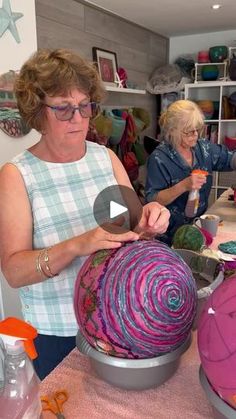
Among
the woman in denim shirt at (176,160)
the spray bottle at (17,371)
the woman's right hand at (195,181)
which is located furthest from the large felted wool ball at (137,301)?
the woman in denim shirt at (176,160)

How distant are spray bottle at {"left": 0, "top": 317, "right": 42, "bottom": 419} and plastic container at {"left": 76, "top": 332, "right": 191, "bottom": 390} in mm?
136

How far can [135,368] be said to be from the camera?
2.10ft

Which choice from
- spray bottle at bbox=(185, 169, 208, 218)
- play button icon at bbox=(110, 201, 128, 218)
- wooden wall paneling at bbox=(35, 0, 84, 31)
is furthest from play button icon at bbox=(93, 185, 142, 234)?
wooden wall paneling at bbox=(35, 0, 84, 31)

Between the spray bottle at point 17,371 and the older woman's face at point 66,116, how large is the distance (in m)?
0.55

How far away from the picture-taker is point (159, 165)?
1.93 metres

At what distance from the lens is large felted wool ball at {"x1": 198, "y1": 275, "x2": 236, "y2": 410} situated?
1.69ft

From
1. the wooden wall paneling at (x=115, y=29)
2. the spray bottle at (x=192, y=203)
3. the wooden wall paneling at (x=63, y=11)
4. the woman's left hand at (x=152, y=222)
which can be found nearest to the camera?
the woman's left hand at (x=152, y=222)

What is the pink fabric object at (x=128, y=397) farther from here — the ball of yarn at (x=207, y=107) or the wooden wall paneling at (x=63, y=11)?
the ball of yarn at (x=207, y=107)

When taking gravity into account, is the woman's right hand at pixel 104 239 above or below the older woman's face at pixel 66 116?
below

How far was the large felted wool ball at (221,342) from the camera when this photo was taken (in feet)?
1.69

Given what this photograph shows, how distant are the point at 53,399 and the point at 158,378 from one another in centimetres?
20

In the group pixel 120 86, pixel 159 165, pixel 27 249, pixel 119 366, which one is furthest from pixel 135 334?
pixel 120 86

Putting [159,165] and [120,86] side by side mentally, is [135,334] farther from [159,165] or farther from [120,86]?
[120,86]

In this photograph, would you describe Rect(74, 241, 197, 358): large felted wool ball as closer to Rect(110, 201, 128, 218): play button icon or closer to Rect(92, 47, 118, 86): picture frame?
Rect(110, 201, 128, 218): play button icon
